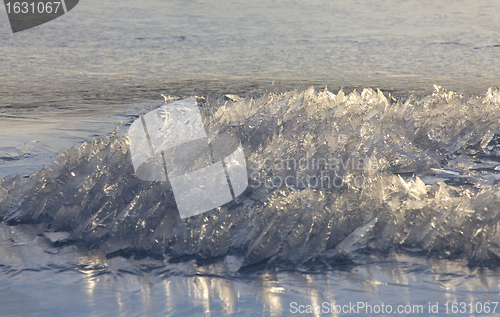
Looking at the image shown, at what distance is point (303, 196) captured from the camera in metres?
1.71

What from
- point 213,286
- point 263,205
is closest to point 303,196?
point 263,205

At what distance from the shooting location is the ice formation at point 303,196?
1559 millimetres

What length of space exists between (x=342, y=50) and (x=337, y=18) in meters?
1.45

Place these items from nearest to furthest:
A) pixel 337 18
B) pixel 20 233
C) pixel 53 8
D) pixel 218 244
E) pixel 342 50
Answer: pixel 218 244, pixel 20 233, pixel 342 50, pixel 337 18, pixel 53 8

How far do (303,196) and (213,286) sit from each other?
1.51ft

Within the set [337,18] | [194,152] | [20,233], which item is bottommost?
[20,233]

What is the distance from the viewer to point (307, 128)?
2.34m

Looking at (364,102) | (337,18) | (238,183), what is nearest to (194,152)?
(238,183)

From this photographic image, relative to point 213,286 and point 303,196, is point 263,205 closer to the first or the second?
point 303,196

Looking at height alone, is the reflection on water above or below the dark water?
below

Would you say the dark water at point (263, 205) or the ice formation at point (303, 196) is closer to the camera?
the dark water at point (263, 205)

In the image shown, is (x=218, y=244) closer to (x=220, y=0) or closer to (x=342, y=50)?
(x=342, y=50)

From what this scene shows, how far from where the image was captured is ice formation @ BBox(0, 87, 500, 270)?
1.56 metres

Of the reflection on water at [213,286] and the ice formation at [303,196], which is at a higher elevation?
the ice formation at [303,196]
